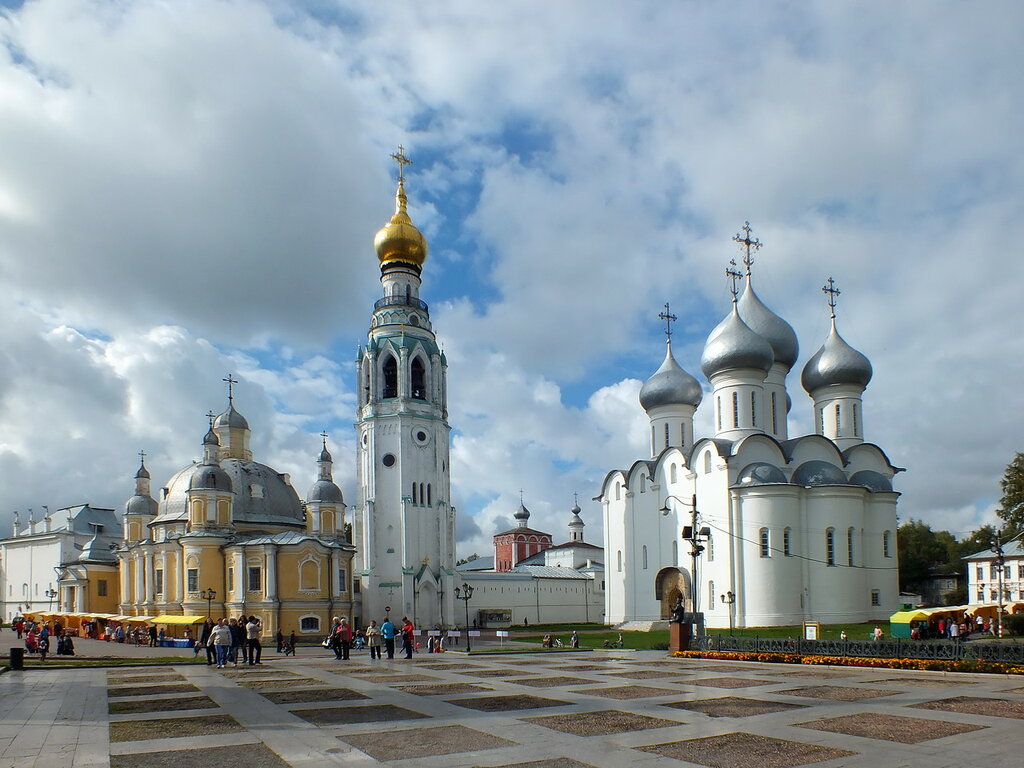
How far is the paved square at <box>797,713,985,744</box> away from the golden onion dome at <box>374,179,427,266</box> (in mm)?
51942

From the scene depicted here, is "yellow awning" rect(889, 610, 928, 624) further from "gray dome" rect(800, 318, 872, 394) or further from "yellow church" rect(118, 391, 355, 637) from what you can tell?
"yellow church" rect(118, 391, 355, 637)

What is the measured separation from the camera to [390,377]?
187 ft

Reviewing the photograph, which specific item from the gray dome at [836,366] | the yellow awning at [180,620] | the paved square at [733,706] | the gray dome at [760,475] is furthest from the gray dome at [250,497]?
the paved square at [733,706]

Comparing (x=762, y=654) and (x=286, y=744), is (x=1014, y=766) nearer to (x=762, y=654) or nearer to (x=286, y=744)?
(x=286, y=744)

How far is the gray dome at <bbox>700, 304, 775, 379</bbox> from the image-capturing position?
44.1 m

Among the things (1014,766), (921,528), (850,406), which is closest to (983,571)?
(921,528)

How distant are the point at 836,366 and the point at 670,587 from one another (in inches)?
571

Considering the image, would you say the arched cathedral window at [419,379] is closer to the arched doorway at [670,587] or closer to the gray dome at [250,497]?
the gray dome at [250,497]

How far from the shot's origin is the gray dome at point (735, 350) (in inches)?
1736

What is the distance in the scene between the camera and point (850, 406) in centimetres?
4653

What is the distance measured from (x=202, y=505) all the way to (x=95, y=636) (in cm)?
1183

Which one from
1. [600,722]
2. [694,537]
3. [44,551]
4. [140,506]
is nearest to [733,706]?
[600,722]

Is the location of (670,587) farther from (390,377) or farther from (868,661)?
Answer: (868,661)

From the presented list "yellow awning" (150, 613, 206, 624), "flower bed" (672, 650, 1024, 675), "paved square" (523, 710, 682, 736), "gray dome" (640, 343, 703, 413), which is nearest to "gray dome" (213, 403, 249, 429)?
"yellow awning" (150, 613, 206, 624)
